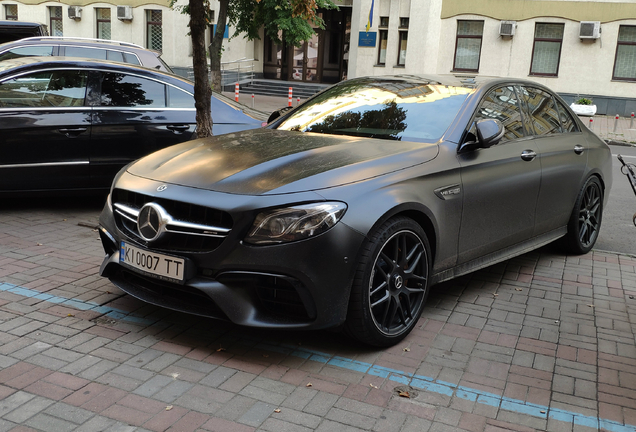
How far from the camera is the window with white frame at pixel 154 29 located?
33312 mm

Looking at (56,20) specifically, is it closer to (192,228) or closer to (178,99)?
(178,99)

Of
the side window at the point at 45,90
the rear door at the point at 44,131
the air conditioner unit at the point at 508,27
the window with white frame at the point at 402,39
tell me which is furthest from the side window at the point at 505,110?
the window with white frame at the point at 402,39

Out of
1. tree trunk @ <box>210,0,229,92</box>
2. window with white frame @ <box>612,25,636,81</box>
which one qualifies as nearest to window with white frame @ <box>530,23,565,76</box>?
window with white frame @ <box>612,25,636,81</box>

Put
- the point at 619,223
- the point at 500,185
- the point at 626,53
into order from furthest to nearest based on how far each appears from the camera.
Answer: the point at 626,53, the point at 619,223, the point at 500,185

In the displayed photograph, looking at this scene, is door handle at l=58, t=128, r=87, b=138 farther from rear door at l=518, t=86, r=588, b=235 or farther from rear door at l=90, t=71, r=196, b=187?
rear door at l=518, t=86, r=588, b=235

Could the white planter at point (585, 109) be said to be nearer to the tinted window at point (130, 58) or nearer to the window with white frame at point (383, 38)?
the window with white frame at point (383, 38)

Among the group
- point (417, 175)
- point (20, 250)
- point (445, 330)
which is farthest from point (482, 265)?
point (20, 250)

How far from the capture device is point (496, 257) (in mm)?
4988

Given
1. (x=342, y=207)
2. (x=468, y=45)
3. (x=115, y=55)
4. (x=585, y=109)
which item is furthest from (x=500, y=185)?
(x=468, y=45)

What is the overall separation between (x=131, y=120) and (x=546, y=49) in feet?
80.3

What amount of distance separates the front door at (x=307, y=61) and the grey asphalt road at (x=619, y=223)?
73.2ft

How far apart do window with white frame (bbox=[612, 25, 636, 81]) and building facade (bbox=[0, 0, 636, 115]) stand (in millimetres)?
39

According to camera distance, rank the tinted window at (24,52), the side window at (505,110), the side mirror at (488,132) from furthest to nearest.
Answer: the tinted window at (24,52) → the side window at (505,110) → the side mirror at (488,132)

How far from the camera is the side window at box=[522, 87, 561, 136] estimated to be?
5.54m
